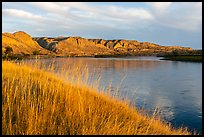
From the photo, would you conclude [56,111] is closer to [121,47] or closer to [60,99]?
[60,99]

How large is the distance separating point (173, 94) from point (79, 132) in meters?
9.59

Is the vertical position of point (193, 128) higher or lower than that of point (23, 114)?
lower

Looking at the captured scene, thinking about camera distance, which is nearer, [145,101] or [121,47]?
[145,101]

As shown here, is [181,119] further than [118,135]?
Yes

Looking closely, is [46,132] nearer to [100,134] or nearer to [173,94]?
[100,134]

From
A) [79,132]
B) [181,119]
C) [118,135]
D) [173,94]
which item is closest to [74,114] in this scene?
[79,132]

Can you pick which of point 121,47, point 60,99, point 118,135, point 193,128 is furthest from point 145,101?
point 121,47

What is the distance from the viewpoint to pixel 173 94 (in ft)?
40.1

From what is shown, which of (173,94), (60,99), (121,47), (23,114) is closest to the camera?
(23,114)

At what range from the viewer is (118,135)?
10.7 ft

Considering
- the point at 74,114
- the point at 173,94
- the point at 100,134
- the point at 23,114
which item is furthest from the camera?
the point at 173,94

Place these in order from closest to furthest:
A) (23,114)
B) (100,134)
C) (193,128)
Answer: (100,134), (23,114), (193,128)

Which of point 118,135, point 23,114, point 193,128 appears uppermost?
point 23,114

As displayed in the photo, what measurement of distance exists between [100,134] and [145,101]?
22.5 feet
